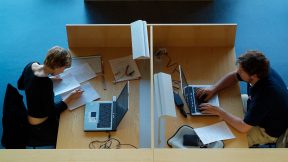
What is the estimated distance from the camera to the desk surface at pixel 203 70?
2498 millimetres

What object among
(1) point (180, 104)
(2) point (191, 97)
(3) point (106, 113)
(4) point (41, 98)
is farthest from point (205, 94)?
(4) point (41, 98)

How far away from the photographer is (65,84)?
274cm

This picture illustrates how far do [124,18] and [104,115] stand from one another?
1.97 m

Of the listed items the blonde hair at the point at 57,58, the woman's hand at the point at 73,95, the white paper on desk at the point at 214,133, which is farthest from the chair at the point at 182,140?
the blonde hair at the point at 57,58

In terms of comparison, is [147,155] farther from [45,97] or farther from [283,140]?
[283,140]

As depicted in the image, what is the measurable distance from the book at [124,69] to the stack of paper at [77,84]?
18 cm

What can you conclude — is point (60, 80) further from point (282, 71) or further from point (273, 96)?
point (282, 71)

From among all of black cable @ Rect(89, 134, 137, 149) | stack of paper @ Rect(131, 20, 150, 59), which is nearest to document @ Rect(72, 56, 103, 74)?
stack of paper @ Rect(131, 20, 150, 59)

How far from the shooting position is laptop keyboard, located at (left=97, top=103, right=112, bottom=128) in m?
2.46

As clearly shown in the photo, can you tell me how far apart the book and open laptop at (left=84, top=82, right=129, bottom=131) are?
0.21 meters

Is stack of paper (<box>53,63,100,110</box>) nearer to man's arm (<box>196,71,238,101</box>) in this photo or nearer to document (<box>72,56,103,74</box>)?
document (<box>72,56,103,74</box>)

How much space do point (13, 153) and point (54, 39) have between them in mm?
2568

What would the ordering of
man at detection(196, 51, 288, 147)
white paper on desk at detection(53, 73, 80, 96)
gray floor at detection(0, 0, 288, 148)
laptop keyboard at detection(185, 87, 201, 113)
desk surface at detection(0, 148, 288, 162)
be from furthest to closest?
gray floor at detection(0, 0, 288, 148), white paper on desk at detection(53, 73, 80, 96), laptop keyboard at detection(185, 87, 201, 113), man at detection(196, 51, 288, 147), desk surface at detection(0, 148, 288, 162)

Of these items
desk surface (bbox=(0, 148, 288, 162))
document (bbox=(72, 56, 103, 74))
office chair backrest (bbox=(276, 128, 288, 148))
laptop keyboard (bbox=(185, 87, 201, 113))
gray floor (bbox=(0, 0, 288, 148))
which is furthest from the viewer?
gray floor (bbox=(0, 0, 288, 148))
